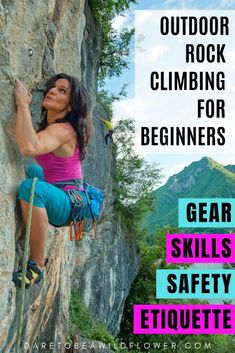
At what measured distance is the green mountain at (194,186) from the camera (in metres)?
130

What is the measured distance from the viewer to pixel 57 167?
4.81 meters

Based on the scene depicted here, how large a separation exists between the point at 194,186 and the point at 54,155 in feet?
501

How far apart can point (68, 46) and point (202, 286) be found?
31.4 feet

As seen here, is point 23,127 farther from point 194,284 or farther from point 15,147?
point 194,284

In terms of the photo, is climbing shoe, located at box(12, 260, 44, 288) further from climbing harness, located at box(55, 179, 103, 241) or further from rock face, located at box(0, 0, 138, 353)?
climbing harness, located at box(55, 179, 103, 241)

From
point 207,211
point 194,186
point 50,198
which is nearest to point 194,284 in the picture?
point 207,211

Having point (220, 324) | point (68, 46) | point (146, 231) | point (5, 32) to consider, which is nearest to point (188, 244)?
point (220, 324)

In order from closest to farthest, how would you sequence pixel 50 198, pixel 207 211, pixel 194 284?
pixel 50 198
pixel 207 211
pixel 194 284

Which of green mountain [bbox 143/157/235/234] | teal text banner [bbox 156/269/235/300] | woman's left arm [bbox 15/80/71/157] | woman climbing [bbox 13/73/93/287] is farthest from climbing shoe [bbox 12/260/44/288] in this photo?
green mountain [bbox 143/157/235/234]

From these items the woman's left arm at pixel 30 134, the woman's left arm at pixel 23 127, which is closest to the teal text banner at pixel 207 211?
the woman's left arm at pixel 30 134

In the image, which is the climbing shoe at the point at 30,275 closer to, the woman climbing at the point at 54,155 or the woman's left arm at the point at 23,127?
the woman climbing at the point at 54,155

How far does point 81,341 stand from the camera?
1223 centimetres

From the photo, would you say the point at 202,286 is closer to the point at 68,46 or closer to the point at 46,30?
the point at 68,46

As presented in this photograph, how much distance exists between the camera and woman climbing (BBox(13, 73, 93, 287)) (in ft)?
14.6
